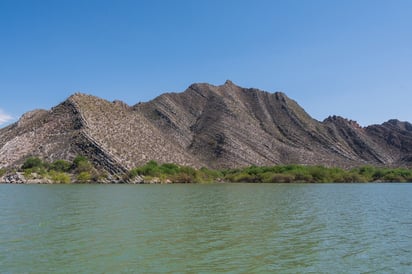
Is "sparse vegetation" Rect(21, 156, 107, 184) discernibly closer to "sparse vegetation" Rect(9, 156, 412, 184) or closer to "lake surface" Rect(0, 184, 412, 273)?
"sparse vegetation" Rect(9, 156, 412, 184)

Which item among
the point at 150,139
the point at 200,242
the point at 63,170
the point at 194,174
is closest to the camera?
the point at 200,242

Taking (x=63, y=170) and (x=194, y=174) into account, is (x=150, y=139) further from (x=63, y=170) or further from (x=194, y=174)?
(x=63, y=170)

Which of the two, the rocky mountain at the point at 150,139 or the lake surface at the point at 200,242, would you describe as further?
the rocky mountain at the point at 150,139

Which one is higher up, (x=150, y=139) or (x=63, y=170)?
(x=150, y=139)

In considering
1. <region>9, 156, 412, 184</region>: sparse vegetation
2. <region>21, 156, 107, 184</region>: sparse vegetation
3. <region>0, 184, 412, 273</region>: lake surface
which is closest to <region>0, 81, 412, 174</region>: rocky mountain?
<region>21, 156, 107, 184</region>: sparse vegetation

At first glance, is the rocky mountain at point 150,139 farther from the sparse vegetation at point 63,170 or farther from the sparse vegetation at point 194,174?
the sparse vegetation at point 194,174

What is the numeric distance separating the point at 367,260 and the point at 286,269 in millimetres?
4608

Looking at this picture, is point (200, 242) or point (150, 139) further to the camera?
point (150, 139)

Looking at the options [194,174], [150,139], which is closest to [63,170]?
[150,139]

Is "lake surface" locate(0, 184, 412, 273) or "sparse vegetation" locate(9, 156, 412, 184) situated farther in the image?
"sparse vegetation" locate(9, 156, 412, 184)

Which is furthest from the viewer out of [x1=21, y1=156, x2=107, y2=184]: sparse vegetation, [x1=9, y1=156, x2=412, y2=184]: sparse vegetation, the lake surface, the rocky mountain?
the rocky mountain

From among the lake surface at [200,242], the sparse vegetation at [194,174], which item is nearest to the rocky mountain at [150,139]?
the sparse vegetation at [194,174]

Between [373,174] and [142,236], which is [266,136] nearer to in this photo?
[373,174]

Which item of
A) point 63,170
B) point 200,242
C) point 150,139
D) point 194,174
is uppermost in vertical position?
A: point 150,139
